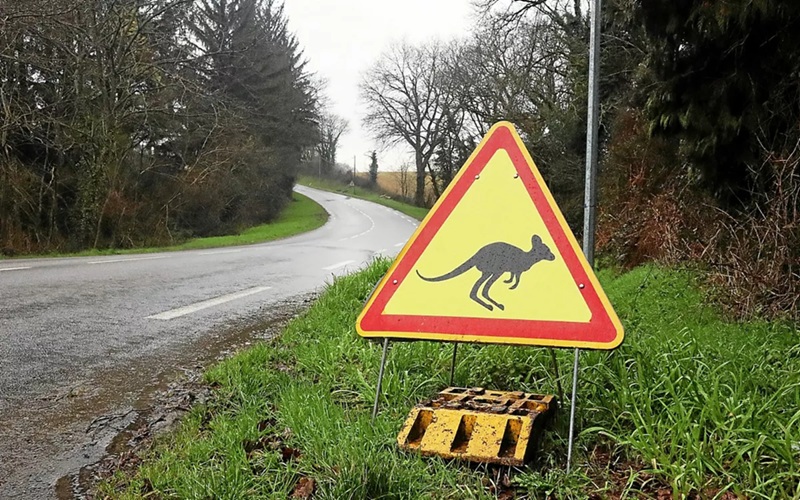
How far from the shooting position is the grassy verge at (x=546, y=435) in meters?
2.25

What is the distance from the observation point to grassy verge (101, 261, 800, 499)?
2.25 meters

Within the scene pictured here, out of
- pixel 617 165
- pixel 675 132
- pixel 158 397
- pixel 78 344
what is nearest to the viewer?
pixel 158 397

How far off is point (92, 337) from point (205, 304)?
214 cm

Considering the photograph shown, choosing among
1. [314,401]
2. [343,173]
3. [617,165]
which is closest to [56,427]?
[314,401]

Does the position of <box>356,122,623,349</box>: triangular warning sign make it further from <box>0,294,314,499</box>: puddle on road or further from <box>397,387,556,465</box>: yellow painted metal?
<box>0,294,314,499</box>: puddle on road

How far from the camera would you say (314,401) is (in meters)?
3.29

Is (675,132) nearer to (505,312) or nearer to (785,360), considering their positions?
(785,360)

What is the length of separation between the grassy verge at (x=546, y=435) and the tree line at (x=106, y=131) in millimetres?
15292

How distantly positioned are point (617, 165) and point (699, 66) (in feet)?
19.1

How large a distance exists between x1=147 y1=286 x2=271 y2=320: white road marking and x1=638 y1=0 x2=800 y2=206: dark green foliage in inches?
205

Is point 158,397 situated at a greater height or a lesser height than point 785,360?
lesser

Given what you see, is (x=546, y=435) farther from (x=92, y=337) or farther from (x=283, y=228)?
(x=283, y=228)

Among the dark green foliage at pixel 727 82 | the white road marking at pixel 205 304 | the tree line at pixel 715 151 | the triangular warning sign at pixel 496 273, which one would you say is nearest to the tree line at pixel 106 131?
the white road marking at pixel 205 304

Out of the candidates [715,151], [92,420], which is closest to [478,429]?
[92,420]
